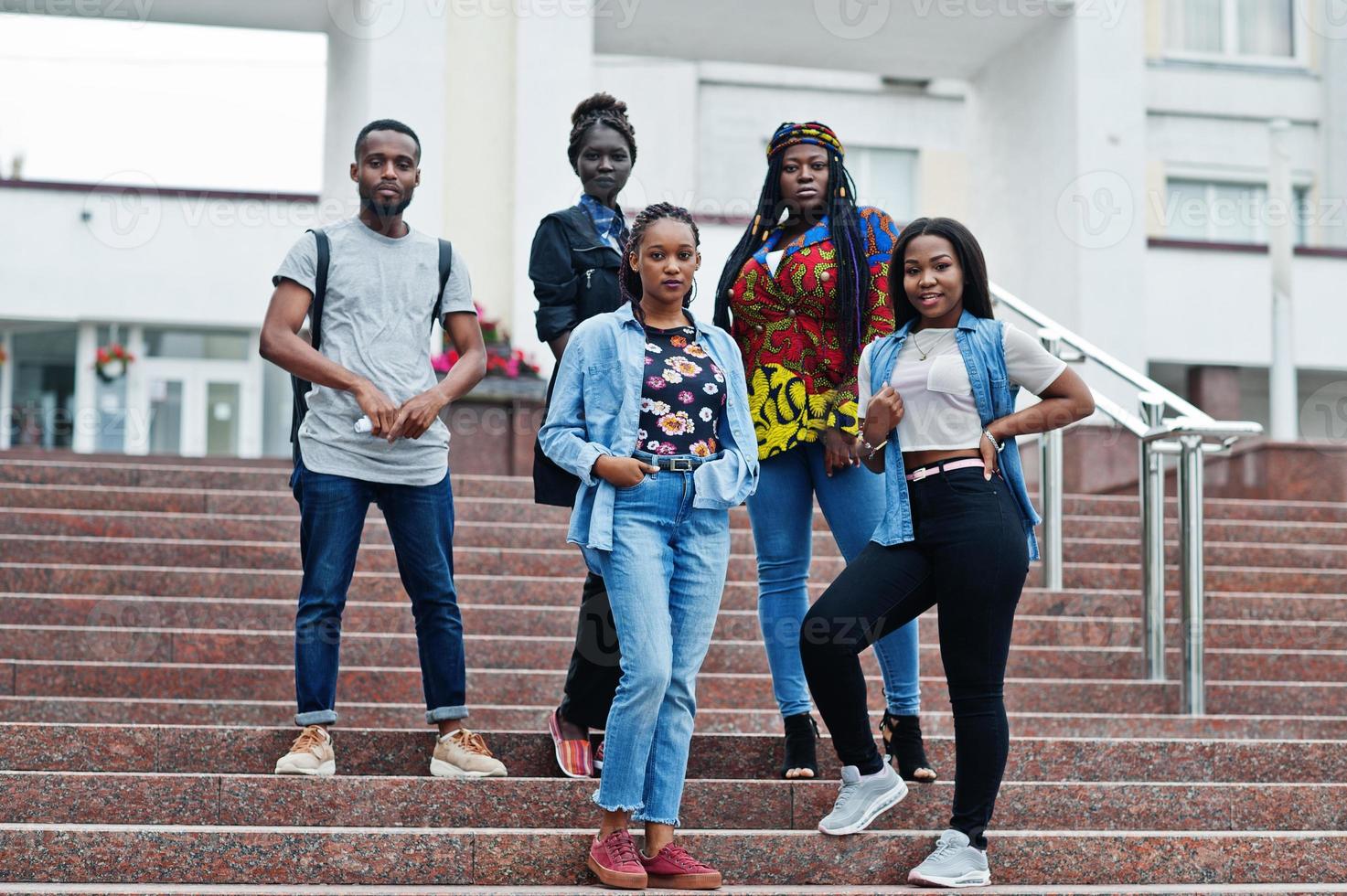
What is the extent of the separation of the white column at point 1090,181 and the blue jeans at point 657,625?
9.18m

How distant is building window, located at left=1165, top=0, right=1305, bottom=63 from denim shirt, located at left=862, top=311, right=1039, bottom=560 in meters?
20.9

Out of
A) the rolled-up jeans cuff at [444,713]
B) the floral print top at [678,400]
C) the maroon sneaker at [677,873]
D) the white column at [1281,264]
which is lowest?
the maroon sneaker at [677,873]

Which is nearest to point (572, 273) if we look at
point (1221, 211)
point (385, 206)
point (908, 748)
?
point (385, 206)

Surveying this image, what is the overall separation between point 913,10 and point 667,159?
10219 millimetres

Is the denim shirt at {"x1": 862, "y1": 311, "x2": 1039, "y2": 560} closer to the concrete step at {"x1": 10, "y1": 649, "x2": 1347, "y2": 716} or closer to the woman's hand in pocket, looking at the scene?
the woman's hand in pocket

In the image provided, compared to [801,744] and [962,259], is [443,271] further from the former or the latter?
[801,744]

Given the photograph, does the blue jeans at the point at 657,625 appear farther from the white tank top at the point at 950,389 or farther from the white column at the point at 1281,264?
the white column at the point at 1281,264

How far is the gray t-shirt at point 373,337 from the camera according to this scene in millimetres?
4684

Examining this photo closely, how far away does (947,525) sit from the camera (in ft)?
13.6

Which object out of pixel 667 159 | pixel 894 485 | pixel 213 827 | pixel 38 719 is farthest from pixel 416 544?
pixel 667 159

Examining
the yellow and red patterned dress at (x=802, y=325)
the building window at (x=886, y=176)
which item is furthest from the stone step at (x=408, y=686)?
the building window at (x=886, y=176)

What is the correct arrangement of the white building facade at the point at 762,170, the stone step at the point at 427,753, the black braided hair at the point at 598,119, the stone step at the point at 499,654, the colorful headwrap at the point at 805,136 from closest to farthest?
the colorful headwrap at the point at 805,136
the stone step at the point at 427,753
the black braided hair at the point at 598,119
the stone step at the point at 499,654
the white building facade at the point at 762,170

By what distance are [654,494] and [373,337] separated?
1.19 meters

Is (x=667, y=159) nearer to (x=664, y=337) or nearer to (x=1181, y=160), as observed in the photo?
(x=1181, y=160)
